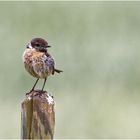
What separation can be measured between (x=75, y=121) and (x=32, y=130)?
5161 millimetres

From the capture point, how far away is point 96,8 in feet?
49.2

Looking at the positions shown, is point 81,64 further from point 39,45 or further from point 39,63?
point 39,63

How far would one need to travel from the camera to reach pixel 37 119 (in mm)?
4559

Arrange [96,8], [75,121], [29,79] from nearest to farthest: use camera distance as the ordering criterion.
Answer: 1. [75,121]
2. [29,79]
3. [96,8]

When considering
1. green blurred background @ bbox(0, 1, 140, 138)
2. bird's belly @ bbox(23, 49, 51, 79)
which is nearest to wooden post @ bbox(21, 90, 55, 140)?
bird's belly @ bbox(23, 49, 51, 79)

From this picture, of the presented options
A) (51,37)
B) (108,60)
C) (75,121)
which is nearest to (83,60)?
(108,60)

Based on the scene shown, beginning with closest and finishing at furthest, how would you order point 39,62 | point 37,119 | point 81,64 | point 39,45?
point 37,119
point 39,62
point 39,45
point 81,64

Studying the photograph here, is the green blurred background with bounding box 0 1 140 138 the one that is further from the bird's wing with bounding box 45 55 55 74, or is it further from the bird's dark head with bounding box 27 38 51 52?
the bird's wing with bounding box 45 55 55 74

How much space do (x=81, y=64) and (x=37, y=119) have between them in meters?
7.28

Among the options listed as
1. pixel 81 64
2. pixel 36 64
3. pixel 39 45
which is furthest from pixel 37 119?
pixel 81 64

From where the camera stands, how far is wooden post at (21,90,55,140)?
178 inches

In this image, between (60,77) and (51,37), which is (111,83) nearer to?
(60,77)

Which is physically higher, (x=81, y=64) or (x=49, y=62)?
(x=81, y=64)

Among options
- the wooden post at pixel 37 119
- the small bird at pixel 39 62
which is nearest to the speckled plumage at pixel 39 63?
the small bird at pixel 39 62
